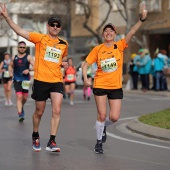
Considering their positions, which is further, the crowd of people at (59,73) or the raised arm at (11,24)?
the crowd of people at (59,73)

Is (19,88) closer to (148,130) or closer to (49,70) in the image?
(148,130)

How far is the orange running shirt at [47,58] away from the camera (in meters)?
10.2

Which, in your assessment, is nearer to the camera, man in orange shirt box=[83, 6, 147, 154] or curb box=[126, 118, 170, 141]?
man in orange shirt box=[83, 6, 147, 154]

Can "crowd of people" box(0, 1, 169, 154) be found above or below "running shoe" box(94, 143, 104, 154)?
above

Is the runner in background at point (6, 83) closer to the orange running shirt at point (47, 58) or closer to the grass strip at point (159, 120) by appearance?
the grass strip at point (159, 120)

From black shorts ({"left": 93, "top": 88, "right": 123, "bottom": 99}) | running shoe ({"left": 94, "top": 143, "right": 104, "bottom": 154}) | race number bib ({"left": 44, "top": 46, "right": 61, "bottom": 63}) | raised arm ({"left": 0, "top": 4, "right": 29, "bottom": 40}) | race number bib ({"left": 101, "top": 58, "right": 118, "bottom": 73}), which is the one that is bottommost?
running shoe ({"left": 94, "top": 143, "right": 104, "bottom": 154})

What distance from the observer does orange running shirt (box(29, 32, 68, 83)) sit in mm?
10242

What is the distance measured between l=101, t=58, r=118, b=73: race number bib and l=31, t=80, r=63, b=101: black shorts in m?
0.75

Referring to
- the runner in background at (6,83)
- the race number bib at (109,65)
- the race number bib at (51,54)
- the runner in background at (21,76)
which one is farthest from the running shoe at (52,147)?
the runner in background at (6,83)

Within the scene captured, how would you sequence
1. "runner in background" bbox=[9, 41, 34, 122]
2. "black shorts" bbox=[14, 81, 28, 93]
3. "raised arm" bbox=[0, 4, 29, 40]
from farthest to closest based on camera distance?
"black shorts" bbox=[14, 81, 28, 93], "runner in background" bbox=[9, 41, 34, 122], "raised arm" bbox=[0, 4, 29, 40]

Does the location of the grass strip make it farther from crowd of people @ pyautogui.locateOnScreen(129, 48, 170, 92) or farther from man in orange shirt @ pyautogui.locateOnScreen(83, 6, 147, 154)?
crowd of people @ pyautogui.locateOnScreen(129, 48, 170, 92)

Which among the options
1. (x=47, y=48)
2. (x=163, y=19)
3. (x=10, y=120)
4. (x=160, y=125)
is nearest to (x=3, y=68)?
(x=10, y=120)

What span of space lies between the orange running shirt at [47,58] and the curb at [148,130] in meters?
2.78

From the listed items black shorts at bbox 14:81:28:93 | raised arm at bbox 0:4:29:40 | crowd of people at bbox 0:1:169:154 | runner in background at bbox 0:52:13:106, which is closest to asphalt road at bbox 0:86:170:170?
crowd of people at bbox 0:1:169:154
